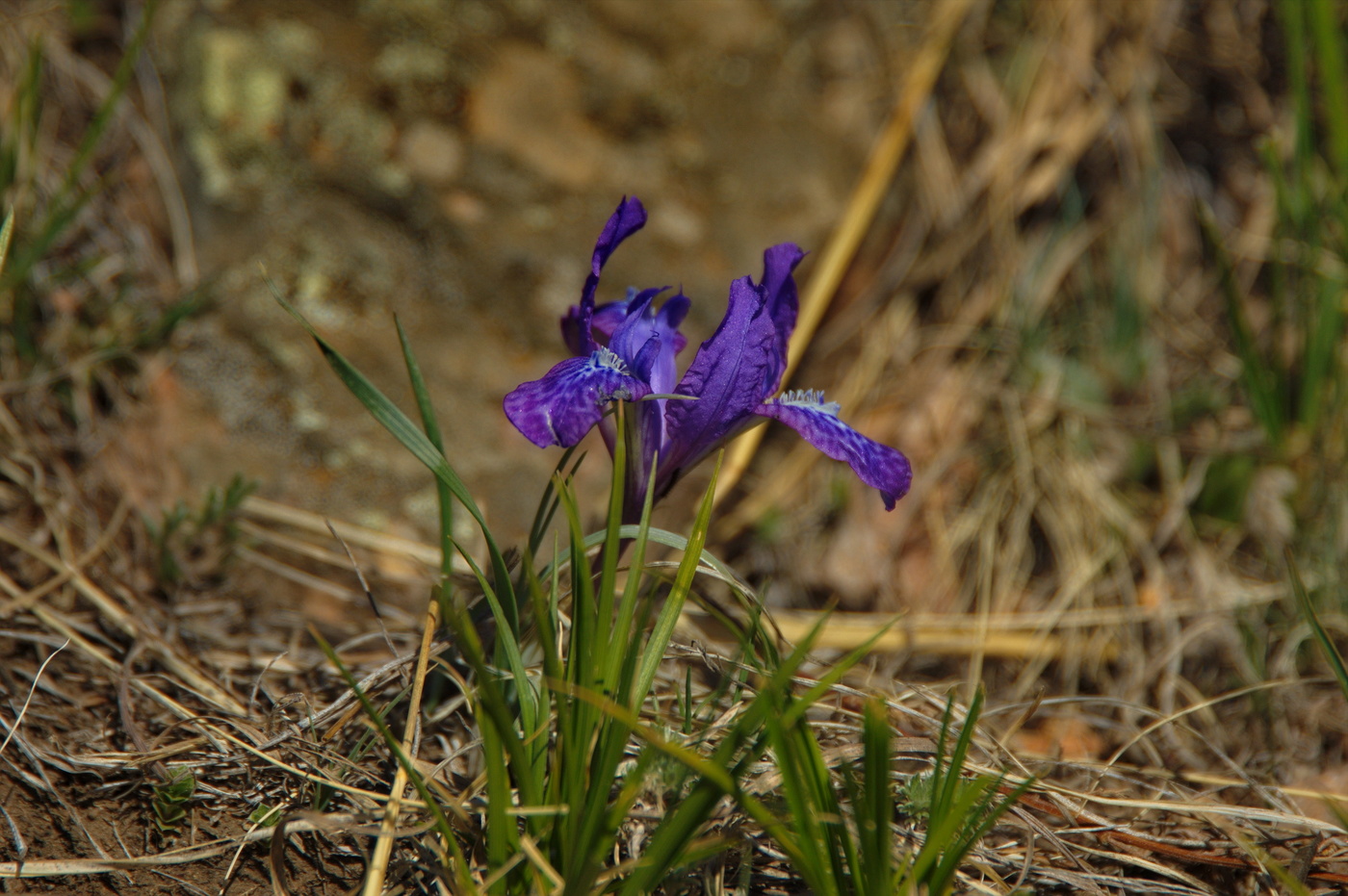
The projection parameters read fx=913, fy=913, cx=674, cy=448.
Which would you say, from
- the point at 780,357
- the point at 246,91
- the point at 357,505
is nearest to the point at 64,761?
the point at 357,505

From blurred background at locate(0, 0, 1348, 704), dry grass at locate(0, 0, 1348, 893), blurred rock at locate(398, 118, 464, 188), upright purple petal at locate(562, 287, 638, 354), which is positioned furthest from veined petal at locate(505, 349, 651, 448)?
blurred rock at locate(398, 118, 464, 188)

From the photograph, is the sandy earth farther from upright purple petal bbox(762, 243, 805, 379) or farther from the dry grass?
upright purple petal bbox(762, 243, 805, 379)

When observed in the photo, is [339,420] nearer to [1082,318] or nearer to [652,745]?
[652,745]

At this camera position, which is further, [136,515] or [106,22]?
[106,22]

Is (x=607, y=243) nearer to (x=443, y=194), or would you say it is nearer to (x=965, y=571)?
(x=443, y=194)

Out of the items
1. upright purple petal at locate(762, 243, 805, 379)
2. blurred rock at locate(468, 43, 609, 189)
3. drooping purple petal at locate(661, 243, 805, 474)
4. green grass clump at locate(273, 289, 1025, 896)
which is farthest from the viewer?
blurred rock at locate(468, 43, 609, 189)
